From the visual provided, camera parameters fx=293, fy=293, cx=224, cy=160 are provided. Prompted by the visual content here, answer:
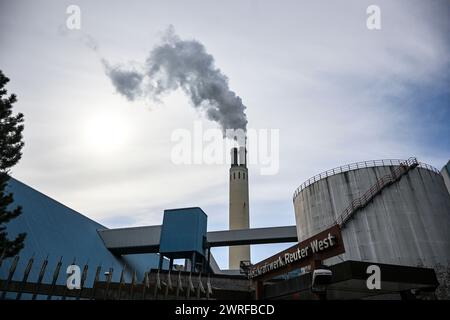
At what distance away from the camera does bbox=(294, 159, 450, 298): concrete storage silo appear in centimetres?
2369

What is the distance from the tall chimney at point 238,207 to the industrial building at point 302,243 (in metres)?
13.8

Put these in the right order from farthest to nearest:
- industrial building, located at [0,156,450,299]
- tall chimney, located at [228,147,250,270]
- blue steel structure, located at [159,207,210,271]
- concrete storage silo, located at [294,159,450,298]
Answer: tall chimney, located at [228,147,250,270]
blue steel structure, located at [159,207,210,271]
concrete storage silo, located at [294,159,450,298]
industrial building, located at [0,156,450,299]

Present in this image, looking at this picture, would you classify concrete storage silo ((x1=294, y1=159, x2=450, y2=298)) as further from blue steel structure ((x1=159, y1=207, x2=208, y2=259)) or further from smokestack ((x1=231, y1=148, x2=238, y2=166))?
smokestack ((x1=231, y1=148, x2=238, y2=166))

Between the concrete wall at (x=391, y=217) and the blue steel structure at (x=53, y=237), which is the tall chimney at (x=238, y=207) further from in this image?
the concrete wall at (x=391, y=217)

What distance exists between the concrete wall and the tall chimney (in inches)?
1050

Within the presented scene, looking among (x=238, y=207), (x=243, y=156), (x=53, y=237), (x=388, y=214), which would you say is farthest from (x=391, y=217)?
(x=243, y=156)

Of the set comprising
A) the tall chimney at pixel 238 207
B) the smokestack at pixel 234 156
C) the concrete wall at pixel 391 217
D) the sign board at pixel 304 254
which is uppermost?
the smokestack at pixel 234 156

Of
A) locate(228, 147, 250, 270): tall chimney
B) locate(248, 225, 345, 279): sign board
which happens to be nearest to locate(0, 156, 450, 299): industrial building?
locate(248, 225, 345, 279): sign board

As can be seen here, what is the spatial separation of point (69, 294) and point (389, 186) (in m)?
26.2

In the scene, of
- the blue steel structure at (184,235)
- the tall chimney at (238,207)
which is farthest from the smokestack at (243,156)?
the blue steel structure at (184,235)

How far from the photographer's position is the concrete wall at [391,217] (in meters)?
23.7

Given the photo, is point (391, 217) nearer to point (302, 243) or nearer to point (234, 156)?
point (302, 243)
